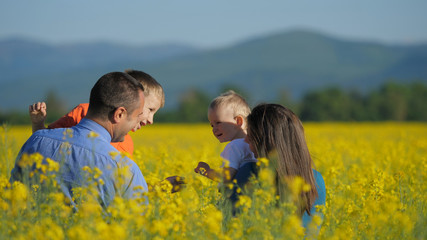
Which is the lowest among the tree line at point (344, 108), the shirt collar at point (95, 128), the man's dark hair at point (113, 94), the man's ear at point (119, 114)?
the tree line at point (344, 108)

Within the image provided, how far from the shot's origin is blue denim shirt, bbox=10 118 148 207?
2883 mm

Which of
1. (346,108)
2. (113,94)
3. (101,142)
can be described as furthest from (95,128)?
(346,108)

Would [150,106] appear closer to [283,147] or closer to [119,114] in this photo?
[119,114]

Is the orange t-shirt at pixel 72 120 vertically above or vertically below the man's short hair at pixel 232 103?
below

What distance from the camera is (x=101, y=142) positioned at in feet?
9.91

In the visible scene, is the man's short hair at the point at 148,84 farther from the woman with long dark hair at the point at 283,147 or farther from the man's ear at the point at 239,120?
the woman with long dark hair at the point at 283,147

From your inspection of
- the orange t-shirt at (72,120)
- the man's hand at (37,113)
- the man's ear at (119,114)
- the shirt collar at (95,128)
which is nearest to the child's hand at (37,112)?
the man's hand at (37,113)

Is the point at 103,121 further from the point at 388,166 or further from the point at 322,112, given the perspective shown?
the point at 322,112

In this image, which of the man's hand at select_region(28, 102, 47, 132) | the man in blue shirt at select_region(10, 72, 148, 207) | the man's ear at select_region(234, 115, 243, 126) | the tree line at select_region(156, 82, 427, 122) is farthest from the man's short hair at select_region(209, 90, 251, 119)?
the tree line at select_region(156, 82, 427, 122)

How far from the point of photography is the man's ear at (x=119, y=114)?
3.06 meters

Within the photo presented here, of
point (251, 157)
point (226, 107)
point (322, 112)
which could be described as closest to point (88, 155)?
point (251, 157)

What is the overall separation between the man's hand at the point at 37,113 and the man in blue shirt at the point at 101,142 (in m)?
0.82

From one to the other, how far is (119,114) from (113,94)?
13 centimetres

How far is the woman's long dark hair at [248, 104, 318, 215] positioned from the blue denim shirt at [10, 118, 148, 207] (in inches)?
29.8
